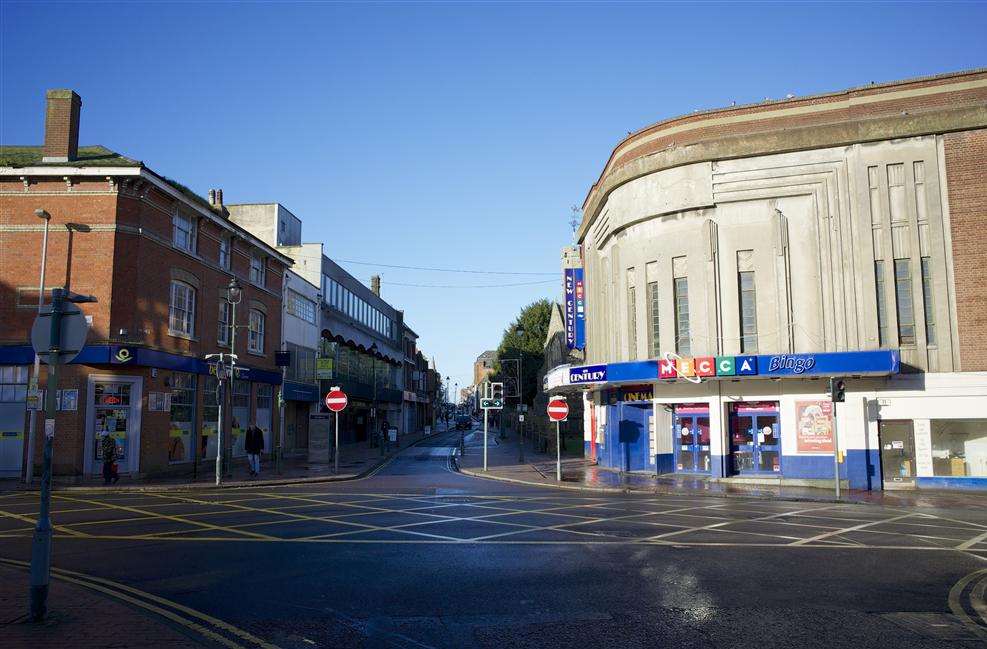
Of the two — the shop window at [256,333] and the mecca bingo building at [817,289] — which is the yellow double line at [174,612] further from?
the shop window at [256,333]

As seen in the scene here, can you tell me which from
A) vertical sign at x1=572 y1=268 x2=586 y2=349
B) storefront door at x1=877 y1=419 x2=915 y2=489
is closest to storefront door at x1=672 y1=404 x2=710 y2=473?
storefront door at x1=877 y1=419 x2=915 y2=489

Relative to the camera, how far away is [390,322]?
71.8 meters

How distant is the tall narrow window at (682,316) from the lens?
88.5ft

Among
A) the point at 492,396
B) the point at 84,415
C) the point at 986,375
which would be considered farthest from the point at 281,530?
the point at 986,375

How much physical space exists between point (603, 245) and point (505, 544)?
22554mm

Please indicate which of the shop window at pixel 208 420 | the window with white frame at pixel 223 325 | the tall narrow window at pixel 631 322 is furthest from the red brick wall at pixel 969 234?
the window with white frame at pixel 223 325

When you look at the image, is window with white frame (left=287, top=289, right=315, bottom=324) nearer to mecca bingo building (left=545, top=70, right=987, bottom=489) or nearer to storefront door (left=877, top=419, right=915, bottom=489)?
mecca bingo building (left=545, top=70, right=987, bottom=489)

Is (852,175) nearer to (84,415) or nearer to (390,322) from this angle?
(84,415)

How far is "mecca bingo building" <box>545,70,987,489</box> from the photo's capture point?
77.7 feet

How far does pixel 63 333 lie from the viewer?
7.93 metres

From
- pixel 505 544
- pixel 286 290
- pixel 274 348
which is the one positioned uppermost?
pixel 286 290

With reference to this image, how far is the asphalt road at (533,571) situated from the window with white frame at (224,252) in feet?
53.2

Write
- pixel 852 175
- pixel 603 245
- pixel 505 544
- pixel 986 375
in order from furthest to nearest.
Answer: pixel 603 245 → pixel 852 175 → pixel 986 375 → pixel 505 544

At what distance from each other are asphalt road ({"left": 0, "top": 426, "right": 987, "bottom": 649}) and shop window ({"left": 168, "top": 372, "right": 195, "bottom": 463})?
976cm
